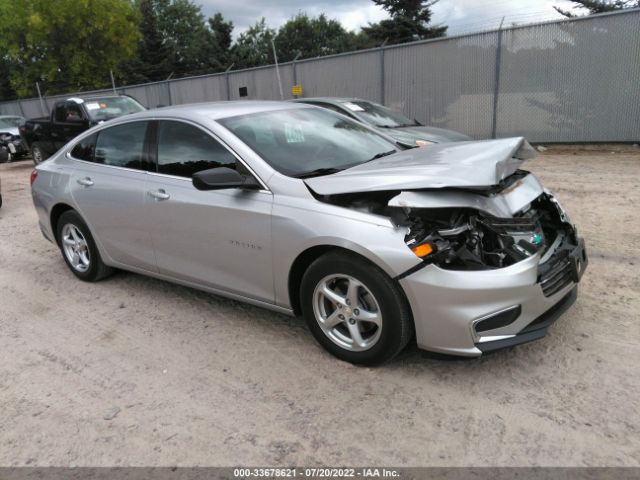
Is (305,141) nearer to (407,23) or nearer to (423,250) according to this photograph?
(423,250)

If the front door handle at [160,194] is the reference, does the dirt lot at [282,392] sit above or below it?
below

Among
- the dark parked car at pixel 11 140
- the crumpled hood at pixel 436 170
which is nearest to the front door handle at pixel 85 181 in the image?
the crumpled hood at pixel 436 170

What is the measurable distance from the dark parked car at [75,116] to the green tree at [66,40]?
66.8 ft

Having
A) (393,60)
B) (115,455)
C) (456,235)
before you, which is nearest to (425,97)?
(393,60)

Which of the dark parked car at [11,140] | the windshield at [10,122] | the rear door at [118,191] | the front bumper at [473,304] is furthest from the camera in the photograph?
the windshield at [10,122]

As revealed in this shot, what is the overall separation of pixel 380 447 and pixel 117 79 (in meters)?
38.9

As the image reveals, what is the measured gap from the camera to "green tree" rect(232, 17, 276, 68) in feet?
179

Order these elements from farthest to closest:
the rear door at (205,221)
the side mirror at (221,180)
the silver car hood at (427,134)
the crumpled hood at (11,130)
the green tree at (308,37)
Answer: the green tree at (308,37) < the crumpled hood at (11,130) < the silver car hood at (427,134) < the rear door at (205,221) < the side mirror at (221,180)

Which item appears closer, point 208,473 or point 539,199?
point 208,473

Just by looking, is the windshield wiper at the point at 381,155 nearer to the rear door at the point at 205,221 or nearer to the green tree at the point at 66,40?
the rear door at the point at 205,221

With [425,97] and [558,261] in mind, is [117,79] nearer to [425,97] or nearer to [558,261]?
[425,97]

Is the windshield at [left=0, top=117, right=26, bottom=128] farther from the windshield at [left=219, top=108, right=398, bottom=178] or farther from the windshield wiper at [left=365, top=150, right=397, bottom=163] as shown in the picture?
the windshield wiper at [left=365, top=150, right=397, bottom=163]

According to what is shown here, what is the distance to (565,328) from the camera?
11.7 feet

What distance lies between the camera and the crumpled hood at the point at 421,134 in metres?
8.22
